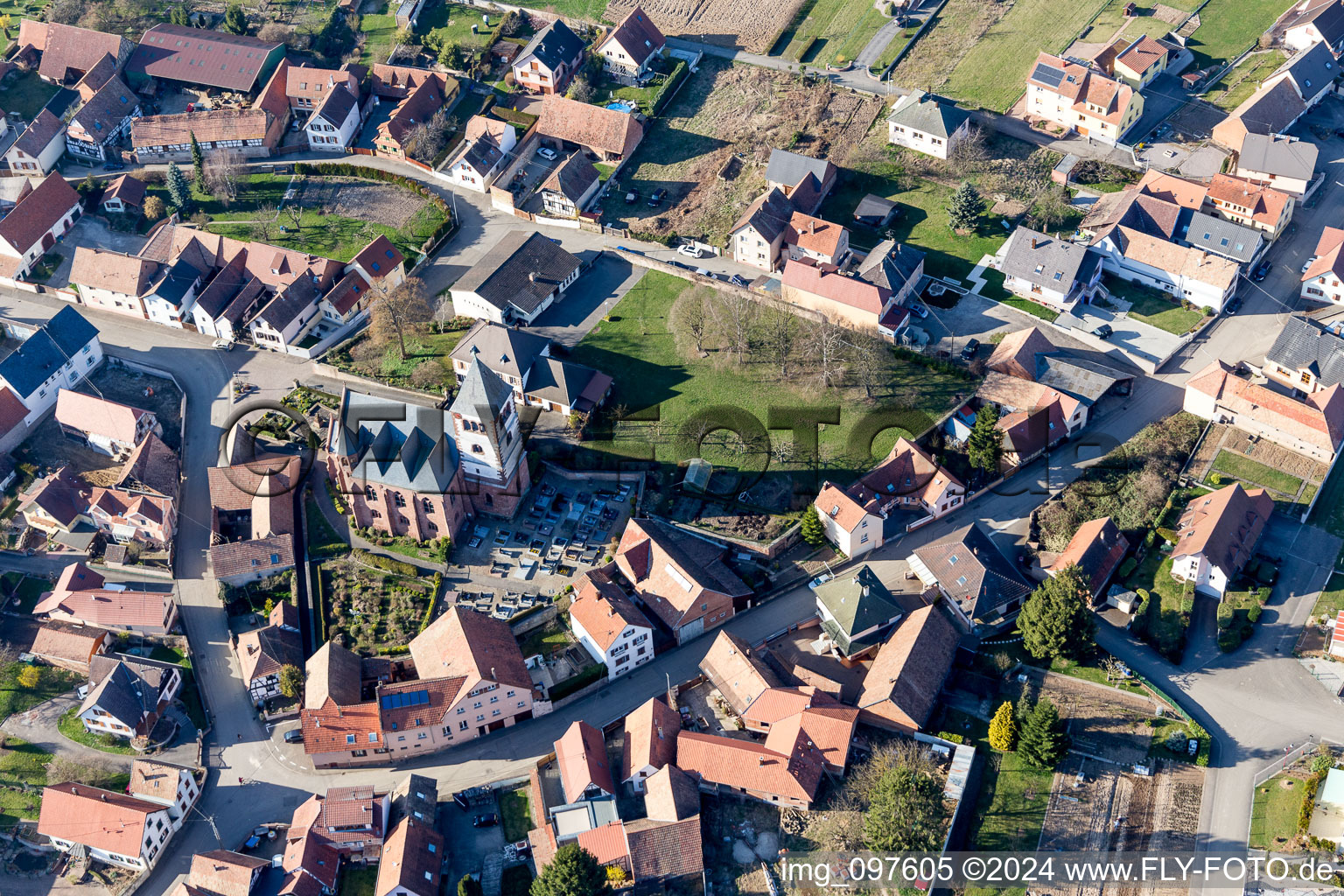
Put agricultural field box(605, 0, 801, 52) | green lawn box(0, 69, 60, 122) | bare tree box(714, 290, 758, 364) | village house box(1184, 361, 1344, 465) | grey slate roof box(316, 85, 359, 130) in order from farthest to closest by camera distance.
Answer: agricultural field box(605, 0, 801, 52) → green lawn box(0, 69, 60, 122) → grey slate roof box(316, 85, 359, 130) → bare tree box(714, 290, 758, 364) → village house box(1184, 361, 1344, 465)

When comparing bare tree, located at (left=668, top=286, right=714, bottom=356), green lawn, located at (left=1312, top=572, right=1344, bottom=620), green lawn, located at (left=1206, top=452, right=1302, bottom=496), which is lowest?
green lawn, located at (left=1312, top=572, right=1344, bottom=620)

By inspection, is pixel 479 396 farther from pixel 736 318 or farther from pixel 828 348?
pixel 828 348

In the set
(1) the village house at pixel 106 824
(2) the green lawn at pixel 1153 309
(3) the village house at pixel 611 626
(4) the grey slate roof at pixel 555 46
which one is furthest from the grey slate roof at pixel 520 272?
(1) the village house at pixel 106 824

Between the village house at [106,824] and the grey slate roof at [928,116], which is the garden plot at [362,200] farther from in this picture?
the village house at [106,824]

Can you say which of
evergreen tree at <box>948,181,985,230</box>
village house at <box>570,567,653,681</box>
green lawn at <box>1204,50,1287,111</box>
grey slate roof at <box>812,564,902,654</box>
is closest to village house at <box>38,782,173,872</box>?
village house at <box>570,567,653,681</box>

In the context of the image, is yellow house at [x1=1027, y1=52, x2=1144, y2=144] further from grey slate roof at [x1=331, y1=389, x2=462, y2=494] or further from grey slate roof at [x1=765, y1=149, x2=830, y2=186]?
grey slate roof at [x1=331, y1=389, x2=462, y2=494]

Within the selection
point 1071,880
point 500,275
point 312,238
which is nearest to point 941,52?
point 500,275

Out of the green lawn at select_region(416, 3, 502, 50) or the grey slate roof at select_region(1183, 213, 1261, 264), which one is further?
the green lawn at select_region(416, 3, 502, 50)

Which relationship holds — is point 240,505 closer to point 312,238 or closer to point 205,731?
point 205,731
